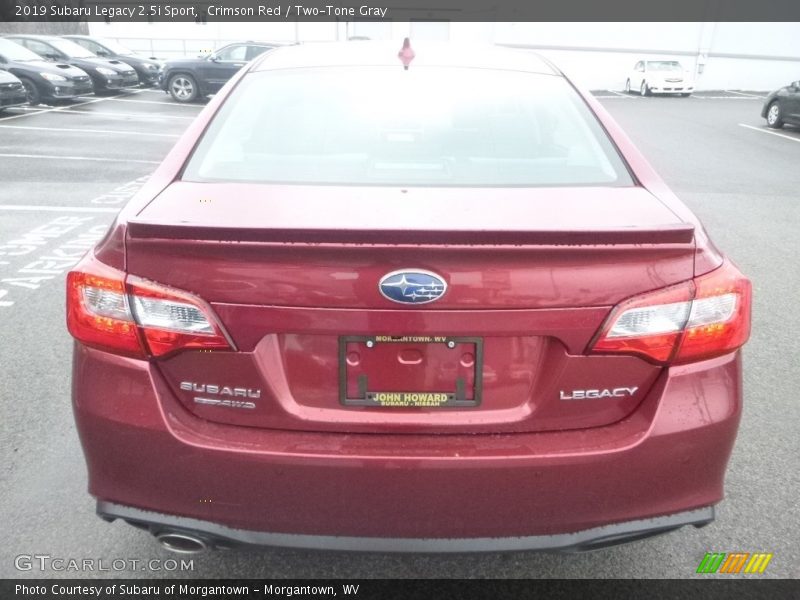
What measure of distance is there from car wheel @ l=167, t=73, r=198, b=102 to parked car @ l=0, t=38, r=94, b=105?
228cm

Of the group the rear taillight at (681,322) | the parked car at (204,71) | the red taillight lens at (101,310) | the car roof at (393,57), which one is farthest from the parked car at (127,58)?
the rear taillight at (681,322)

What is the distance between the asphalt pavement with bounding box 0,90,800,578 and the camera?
95.4 inches

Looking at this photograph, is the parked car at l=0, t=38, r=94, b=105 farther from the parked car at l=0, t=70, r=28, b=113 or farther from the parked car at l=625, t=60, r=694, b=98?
the parked car at l=625, t=60, r=694, b=98

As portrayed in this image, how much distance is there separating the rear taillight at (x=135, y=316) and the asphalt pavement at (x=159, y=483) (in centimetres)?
62

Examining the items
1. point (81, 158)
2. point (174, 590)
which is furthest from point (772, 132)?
point (174, 590)

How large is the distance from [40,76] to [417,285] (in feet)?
60.1

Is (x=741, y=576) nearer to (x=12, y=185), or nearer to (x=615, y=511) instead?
(x=615, y=511)

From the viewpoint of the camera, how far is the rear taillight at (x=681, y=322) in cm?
175

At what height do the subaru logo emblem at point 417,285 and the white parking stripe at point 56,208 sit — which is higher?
the subaru logo emblem at point 417,285

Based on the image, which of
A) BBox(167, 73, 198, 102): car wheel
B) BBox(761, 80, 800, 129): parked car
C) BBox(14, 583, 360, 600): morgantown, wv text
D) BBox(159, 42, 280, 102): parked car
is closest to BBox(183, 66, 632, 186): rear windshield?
BBox(14, 583, 360, 600): morgantown, wv text

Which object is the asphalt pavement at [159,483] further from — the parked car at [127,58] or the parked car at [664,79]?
the parked car at [664,79]

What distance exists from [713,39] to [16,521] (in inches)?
1425

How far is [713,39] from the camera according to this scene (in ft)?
107

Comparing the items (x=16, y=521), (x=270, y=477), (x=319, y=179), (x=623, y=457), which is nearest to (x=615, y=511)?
(x=623, y=457)
